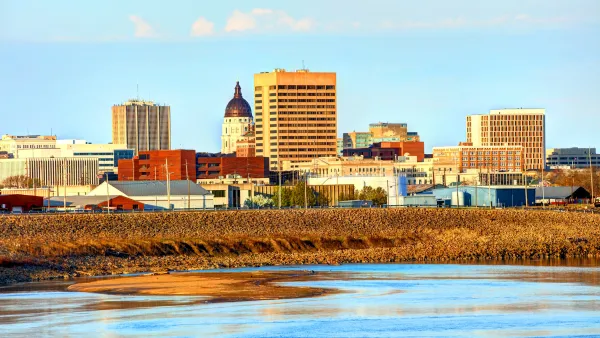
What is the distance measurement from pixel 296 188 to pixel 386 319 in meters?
118

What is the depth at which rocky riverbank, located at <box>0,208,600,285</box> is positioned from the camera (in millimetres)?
103562

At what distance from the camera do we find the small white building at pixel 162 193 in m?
169

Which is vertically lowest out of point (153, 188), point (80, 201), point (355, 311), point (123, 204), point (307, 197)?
point (355, 311)

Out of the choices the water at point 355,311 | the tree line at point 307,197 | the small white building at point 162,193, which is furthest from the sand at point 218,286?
the tree line at point 307,197

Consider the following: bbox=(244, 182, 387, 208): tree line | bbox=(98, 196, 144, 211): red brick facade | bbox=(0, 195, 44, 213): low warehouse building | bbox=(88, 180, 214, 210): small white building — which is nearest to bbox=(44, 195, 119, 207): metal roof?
bbox=(88, 180, 214, 210): small white building

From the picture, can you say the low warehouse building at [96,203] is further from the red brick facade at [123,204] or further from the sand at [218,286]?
the sand at [218,286]

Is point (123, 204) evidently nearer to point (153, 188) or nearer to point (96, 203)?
point (96, 203)

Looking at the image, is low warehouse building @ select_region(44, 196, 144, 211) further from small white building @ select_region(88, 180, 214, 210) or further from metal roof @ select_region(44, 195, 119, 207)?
small white building @ select_region(88, 180, 214, 210)

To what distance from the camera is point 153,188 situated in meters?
179

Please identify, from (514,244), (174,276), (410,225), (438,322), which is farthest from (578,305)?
(410,225)

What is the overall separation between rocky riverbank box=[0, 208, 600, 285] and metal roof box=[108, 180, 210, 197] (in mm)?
41062

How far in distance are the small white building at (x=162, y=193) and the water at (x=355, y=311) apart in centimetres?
8170

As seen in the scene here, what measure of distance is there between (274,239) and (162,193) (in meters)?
55.9

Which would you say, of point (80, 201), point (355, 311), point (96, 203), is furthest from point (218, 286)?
point (80, 201)
